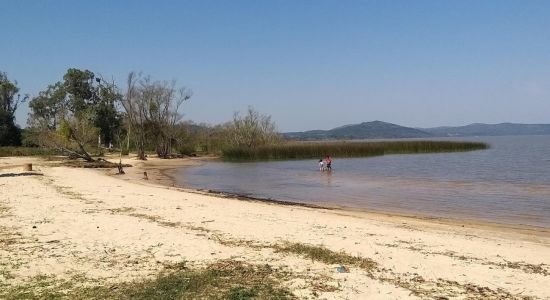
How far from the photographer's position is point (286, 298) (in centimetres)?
562

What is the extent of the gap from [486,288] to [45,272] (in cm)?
573

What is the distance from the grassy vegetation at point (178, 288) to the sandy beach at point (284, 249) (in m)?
0.10

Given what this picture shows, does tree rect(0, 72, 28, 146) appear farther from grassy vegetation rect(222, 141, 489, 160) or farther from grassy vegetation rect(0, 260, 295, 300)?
grassy vegetation rect(0, 260, 295, 300)

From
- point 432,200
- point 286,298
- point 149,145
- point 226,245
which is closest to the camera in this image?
point 286,298

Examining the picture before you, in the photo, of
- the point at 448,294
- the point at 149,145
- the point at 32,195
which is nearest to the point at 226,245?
the point at 448,294

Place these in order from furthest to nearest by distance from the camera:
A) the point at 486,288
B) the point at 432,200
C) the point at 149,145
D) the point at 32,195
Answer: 1. the point at 149,145
2. the point at 432,200
3. the point at 32,195
4. the point at 486,288

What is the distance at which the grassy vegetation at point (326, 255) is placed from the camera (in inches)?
290

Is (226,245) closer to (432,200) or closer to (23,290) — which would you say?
(23,290)

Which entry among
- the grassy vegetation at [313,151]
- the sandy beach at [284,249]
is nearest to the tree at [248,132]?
the grassy vegetation at [313,151]

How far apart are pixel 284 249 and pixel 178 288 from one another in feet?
8.87

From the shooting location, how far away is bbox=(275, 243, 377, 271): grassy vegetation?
290 inches

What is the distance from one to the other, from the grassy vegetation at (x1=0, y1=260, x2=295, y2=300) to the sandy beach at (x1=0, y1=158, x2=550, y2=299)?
98mm

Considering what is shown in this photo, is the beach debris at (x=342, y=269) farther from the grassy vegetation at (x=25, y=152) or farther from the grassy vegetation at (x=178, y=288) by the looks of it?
the grassy vegetation at (x=25, y=152)

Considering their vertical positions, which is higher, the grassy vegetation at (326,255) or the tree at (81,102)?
the tree at (81,102)
